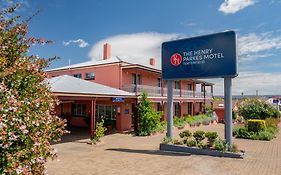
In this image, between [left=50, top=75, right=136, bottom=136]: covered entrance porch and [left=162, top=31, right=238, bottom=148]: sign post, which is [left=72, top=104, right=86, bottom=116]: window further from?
[left=162, top=31, right=238, bottom=148]: sign post

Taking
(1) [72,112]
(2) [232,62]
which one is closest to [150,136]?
(2) [232,62]

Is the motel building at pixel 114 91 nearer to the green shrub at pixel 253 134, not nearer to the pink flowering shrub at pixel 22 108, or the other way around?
the green shrub at pixel 253 134

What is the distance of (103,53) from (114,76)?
681cm

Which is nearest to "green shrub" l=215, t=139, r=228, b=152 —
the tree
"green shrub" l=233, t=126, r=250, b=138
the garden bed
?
the garden bed

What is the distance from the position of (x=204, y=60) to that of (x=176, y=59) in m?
1.80

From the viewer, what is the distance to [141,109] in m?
20.6

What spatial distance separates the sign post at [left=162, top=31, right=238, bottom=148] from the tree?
5677mm

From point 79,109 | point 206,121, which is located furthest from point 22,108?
point 206,121

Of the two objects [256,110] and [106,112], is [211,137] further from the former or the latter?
[256,110]

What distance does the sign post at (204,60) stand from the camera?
12477 millimetres

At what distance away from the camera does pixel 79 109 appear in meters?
26.4

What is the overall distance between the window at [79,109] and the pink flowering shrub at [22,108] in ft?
69.8

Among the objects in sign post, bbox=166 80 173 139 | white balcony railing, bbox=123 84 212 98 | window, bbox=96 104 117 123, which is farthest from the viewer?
window, bbox=96 104 117 123

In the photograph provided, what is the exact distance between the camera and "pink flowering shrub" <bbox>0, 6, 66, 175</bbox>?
354 cm
